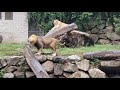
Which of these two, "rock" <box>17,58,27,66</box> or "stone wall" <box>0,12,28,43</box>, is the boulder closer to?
"stone wall" <box>0,12,28,43</box>

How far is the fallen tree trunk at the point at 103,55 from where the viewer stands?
17.3 ft

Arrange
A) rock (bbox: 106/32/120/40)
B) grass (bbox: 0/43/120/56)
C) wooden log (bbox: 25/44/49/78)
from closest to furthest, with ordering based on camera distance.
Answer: wooden log (bbox: 25/44/49/78) < grass (bbox: 0/43/120/56) < rock (bbox: 106/32/120/40)

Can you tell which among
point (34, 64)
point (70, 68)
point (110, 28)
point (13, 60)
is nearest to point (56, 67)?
point (70, 68)

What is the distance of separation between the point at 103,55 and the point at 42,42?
0.84 meters

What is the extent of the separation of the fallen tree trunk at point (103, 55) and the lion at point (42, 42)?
17.1 inches

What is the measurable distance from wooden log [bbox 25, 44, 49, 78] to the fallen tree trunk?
605 millimetres

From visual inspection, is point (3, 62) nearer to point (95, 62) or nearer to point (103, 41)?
point (95, 62)

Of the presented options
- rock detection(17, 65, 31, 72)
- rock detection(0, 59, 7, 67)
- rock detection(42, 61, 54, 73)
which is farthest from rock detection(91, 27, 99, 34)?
rock detection(0, 59, 7, 67)

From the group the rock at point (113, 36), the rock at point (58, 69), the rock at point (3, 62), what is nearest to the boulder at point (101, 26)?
the rock at point (113, 36)

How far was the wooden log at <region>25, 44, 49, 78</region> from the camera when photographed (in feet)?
17.0

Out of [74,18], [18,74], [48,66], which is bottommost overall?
[18,74]

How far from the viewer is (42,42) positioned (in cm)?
528
